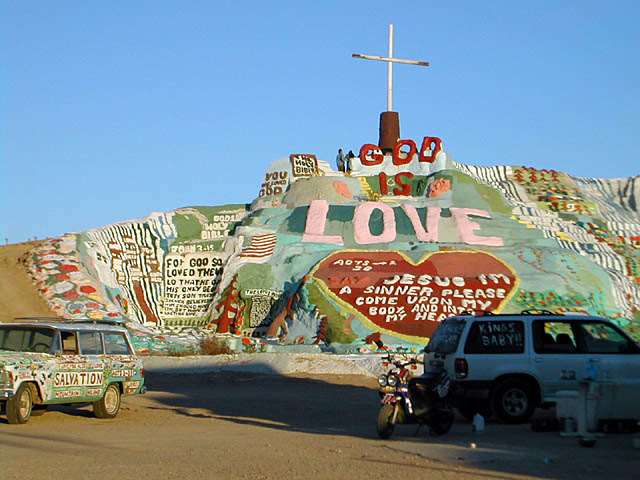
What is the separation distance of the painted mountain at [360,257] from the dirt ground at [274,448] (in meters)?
15.9

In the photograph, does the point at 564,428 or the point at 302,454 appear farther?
the point at 564,428

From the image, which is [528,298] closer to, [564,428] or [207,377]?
[207,377]

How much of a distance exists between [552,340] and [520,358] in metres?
0.79

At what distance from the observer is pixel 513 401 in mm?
16719

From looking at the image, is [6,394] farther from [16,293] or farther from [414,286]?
[16,293]

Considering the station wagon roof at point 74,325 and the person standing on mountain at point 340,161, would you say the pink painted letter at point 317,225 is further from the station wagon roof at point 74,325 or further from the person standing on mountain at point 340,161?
the station wagon roof at point 74,325

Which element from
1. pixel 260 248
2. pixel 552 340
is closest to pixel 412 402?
pixel 552 340

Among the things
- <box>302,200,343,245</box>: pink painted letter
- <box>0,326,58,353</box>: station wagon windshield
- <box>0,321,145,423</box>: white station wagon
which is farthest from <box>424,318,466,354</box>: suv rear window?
<box>302,200,343,245</box>: pink painted letter

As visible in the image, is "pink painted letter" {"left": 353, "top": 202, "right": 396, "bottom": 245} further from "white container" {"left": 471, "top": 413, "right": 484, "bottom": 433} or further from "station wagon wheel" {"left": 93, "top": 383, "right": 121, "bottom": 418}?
"white container" {"left": 471, "top": 413, "right": 484, "bottom": 433}

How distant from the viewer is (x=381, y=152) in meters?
53.4

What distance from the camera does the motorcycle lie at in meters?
14.6

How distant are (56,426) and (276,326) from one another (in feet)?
68.4

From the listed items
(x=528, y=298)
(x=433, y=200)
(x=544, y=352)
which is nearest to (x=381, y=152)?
(x=433, y=200)

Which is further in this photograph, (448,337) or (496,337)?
(448,337)
